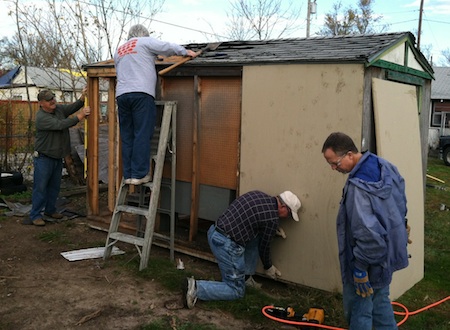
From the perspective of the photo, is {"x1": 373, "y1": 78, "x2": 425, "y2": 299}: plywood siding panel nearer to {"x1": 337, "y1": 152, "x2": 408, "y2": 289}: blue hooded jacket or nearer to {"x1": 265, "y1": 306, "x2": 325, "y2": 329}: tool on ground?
{"x1": 265, "y1": 306, "x2": 325, "y2": 329}: tool on ground

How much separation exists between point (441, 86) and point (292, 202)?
22.5 m

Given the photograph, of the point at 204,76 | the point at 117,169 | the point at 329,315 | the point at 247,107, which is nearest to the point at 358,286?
the point at 329,315

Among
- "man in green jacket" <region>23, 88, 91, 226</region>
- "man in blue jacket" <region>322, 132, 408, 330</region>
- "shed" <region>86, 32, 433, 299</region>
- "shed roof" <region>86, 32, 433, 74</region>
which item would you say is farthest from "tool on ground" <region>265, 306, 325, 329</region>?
"man in green jacket" <region>23, 88, 91, 226</region>

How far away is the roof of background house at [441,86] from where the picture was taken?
22517 millimetres

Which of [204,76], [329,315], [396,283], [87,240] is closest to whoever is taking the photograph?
[329,315]

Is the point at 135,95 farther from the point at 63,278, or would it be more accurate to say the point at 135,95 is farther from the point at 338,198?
the point at 338,198

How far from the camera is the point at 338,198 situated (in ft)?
14.6

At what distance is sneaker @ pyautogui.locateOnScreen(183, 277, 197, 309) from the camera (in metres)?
4.27

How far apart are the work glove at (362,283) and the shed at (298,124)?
4.71 ft

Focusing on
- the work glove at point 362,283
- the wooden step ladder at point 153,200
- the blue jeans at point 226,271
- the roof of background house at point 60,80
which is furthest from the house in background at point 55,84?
the work glove at point 362,283

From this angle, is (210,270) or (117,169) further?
(117,169)

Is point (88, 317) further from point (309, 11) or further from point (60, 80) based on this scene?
point (309, 11)

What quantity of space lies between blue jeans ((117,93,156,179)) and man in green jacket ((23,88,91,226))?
1.46 metres

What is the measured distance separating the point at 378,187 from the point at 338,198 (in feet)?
4.92
